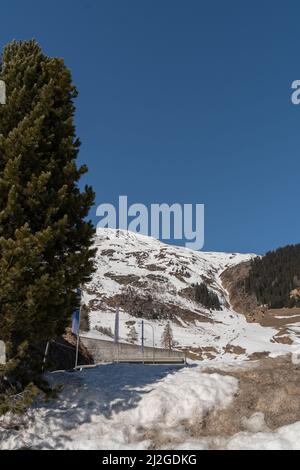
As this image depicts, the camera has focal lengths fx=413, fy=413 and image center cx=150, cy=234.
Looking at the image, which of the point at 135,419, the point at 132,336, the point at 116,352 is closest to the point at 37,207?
the point at 135,419

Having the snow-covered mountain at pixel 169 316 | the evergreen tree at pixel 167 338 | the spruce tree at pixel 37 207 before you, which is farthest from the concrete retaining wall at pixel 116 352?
the evergreen tree at pixel 167 338

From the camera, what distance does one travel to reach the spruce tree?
1112 centimetres

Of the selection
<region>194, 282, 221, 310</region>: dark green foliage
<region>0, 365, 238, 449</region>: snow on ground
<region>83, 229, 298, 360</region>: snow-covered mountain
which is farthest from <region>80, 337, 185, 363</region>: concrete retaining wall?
<region>194, 282, 221, 310</region>: dark green foliage

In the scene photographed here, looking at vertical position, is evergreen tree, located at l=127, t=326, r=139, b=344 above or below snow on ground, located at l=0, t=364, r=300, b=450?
below

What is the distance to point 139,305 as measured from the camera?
154 m

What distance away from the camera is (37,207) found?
12.5m

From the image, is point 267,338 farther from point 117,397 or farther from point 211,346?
point 117,397

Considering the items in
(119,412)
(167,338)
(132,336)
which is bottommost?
(132,336)

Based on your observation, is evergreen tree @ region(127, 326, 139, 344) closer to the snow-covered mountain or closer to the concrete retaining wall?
the snow-covered mountain

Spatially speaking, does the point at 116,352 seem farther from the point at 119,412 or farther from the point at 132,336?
the point at 132,336

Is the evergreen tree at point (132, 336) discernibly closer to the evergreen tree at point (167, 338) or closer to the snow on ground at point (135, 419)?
the evergreen tree at point (167, 338)

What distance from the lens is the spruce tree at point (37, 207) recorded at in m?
11.1

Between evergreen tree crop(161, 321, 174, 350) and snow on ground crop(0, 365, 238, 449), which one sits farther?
evergreen tree crop(161, 321, 174, 350)

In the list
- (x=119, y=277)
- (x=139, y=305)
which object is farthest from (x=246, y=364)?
(x=119, y=277)
